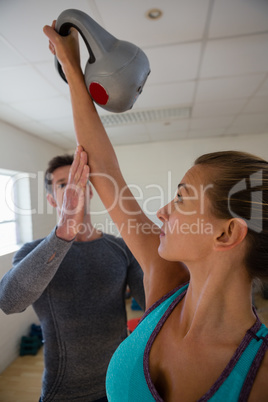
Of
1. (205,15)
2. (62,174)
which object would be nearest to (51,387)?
(62,174)

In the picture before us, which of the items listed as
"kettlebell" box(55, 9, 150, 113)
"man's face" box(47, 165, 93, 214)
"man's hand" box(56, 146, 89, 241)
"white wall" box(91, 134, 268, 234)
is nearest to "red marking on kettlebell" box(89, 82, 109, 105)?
"kettlebell" box(55, 9, 150, 113)

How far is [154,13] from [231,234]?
159 cm

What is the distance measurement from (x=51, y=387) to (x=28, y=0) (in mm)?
1934

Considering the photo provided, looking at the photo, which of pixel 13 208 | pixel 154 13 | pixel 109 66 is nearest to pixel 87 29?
pixel 109 66

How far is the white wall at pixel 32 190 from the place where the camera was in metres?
3.43

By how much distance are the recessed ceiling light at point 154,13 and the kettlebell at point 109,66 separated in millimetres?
1037

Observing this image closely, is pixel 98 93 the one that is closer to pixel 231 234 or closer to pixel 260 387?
pixel 231 234

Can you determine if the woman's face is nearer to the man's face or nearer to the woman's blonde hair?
the woman's blonde hair

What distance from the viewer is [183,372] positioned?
702 millimetres

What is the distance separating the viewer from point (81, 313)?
1209 millimetres

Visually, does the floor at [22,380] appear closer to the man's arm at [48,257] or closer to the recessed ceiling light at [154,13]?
the man's arm at [48,257]

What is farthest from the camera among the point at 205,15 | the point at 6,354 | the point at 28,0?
the point at 6,354

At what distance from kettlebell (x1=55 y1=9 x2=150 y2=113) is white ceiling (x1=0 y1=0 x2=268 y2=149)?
3.20 feet

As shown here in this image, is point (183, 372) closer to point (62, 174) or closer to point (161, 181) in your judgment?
point (62, 174)
